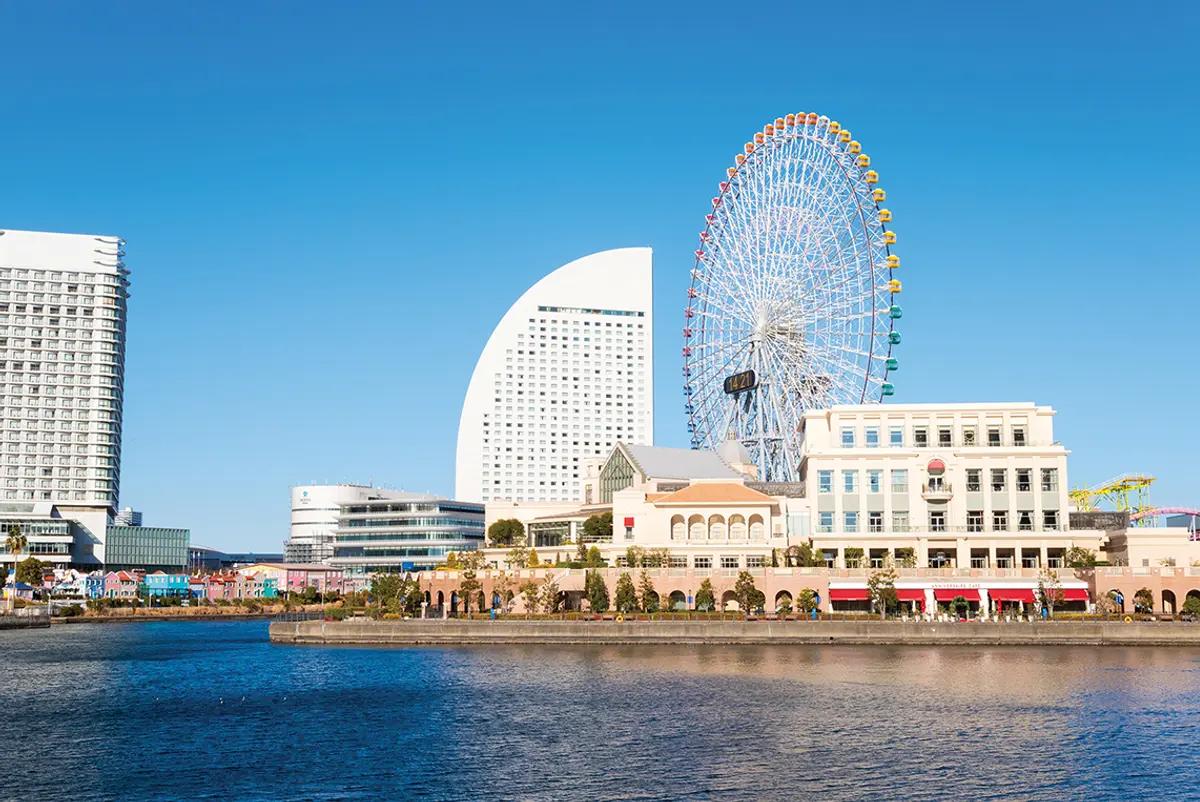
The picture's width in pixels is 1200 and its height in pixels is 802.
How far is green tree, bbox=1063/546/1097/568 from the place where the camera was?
130250 millimetres

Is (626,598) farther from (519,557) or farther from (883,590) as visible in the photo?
(883,590)

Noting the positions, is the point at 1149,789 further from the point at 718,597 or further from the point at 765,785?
the point at 718,597

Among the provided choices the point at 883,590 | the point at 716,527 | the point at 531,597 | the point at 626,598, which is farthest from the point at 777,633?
the point at 716,527

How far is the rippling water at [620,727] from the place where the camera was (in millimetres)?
52125

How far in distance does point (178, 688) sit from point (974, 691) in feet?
171

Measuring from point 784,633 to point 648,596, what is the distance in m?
17.6

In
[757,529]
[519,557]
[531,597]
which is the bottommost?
[531,597]

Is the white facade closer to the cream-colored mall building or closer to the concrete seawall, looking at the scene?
the cream-colored mall building

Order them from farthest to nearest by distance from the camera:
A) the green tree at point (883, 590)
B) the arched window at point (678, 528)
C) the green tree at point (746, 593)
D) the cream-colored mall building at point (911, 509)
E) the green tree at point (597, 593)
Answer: the arched window at point (678, 528) < the cream-colored mall building at point (911, 509) < the green tree at point (597, 593) < the green tree at point (746, 593) < the green tree at point (883, 590)

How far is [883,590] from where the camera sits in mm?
126938

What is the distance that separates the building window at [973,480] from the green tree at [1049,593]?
1273 cm

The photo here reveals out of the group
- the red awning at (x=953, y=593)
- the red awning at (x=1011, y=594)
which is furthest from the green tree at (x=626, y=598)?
the red awning at (x=1011, y=594)

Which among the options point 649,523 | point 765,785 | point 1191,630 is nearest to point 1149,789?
point 765,785

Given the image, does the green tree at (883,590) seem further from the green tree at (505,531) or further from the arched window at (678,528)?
the green tree at (505,531)
